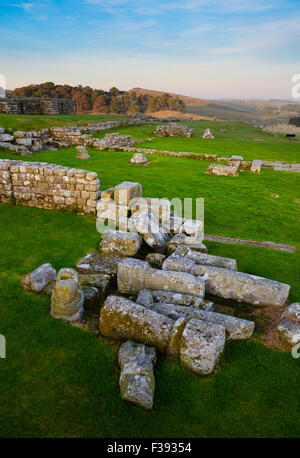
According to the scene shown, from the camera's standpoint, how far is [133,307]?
5.60 metres

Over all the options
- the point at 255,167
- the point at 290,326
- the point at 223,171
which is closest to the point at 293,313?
the point at 290,326

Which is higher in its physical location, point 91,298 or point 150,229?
point 150,229

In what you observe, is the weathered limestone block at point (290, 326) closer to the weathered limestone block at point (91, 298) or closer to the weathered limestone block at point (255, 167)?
the weathered limestone block at point (91, 298)

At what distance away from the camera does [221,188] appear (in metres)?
16.6

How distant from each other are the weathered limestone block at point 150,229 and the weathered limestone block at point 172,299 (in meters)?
2.43

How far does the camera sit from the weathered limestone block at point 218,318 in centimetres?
564

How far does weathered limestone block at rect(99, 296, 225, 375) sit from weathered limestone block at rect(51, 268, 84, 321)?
0.69 meters

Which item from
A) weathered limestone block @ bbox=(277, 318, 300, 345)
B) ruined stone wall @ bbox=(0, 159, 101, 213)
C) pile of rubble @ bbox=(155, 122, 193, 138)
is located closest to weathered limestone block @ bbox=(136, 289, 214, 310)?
weathered limestone block @ bbox=(277, 318, 300, 345)

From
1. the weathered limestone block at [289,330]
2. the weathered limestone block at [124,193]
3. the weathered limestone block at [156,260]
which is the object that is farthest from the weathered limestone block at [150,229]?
the weathered limestone block at [289,330]

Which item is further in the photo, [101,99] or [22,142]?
[101,99]

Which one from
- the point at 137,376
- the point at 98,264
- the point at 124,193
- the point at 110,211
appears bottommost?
the point at 137,376

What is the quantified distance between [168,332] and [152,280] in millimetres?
1619

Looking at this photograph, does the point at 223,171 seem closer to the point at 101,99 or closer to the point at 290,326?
the point at 290,326
